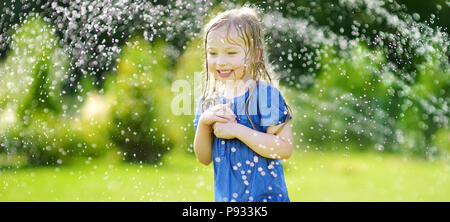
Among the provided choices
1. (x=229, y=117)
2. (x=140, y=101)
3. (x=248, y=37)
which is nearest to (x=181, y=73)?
(x=140, y=101)

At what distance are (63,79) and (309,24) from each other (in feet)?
8.02

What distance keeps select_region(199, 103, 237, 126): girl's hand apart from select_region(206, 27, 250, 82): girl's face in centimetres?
14

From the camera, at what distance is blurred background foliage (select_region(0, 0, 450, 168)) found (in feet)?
12.4

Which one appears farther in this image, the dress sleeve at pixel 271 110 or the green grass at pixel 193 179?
the green grass at pixel 193 179

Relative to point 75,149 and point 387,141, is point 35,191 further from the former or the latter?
point 387,141

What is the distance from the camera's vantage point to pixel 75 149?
5879 mm

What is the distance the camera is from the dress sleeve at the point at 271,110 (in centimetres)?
201

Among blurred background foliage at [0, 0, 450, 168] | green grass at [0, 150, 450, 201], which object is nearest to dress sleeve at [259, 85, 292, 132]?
blurred background foliage at [0, 0, 450, 168]

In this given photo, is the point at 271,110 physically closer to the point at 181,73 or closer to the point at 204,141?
the point at 204,141

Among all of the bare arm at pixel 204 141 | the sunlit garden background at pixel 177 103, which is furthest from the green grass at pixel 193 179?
the bare arm at pixel 204 141

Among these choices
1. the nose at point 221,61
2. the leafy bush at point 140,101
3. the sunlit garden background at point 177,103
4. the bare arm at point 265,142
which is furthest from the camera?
the leafy bush at point 140,101

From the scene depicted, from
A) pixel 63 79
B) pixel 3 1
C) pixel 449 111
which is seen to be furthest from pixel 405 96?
pixel 3 1

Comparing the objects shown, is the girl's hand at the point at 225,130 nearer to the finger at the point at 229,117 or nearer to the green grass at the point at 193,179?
the finger at the point at 229,117

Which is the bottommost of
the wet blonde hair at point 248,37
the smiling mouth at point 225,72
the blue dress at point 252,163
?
the blue dress at point 252,163
